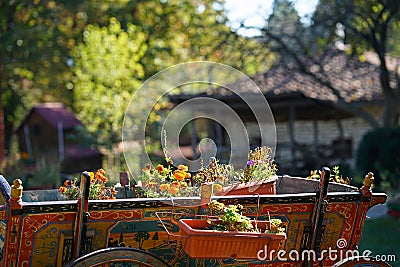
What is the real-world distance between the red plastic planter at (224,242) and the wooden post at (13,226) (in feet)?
3.13

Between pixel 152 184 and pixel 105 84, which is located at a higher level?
pixel 105 84

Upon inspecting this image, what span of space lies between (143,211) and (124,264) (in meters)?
0.34

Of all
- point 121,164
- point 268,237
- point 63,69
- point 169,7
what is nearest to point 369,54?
point 169,7

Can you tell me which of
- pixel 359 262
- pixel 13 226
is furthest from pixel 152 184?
pixel 359 262

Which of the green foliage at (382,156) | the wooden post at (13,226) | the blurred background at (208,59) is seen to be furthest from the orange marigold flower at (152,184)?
the green foliage at (382,156)

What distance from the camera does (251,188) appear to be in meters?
4.36

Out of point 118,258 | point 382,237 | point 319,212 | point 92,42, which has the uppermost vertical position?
point 92,42

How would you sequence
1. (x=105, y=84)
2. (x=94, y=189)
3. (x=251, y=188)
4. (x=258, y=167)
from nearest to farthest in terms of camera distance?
(x=94, y=189), (x=251, y=188), (x=258, y=167), (x=105, y=84)

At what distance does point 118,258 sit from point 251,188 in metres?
1.24

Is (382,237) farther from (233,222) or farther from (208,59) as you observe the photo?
(208,59)

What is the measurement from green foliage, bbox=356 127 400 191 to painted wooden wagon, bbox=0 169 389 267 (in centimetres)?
735

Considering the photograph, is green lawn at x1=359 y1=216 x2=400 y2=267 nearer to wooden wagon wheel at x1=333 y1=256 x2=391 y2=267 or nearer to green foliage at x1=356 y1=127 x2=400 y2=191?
wooden wagon wheel at x1=333 y1=256 x2=391 y2=267

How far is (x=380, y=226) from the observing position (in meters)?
8.66

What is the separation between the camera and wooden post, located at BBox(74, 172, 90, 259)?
11.6 ft
